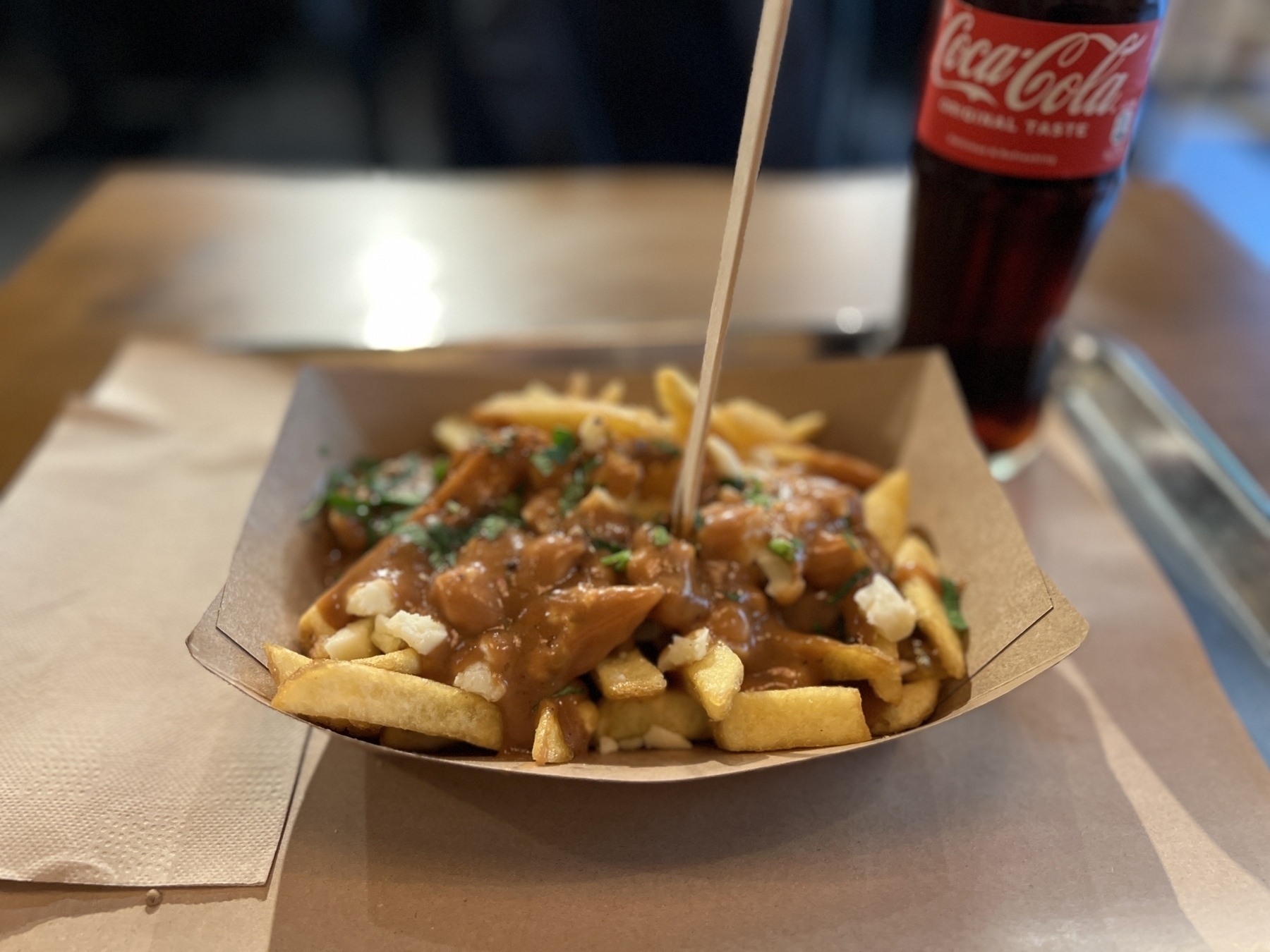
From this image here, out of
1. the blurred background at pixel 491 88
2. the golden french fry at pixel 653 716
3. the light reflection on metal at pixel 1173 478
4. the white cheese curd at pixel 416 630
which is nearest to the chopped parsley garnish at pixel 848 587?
the golden french fry at pixel 653 716

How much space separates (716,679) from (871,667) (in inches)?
10.2

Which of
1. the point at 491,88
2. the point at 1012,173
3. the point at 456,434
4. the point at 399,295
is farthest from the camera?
the point at 491,88

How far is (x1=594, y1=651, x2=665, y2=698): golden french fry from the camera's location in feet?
4.13

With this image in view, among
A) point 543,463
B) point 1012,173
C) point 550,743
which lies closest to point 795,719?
point 550,743

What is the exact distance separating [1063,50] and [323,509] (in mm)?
1612

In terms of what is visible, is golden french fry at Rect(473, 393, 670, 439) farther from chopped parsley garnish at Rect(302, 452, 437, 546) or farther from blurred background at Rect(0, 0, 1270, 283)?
blurred background at Rect(0, 0, 1270, 283)

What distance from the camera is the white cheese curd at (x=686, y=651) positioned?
1.30m

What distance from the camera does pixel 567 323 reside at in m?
2.65

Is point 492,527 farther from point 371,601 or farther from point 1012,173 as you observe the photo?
point 1012,173

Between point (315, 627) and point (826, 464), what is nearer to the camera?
point (315, 627)

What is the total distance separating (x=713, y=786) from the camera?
1.36 meters

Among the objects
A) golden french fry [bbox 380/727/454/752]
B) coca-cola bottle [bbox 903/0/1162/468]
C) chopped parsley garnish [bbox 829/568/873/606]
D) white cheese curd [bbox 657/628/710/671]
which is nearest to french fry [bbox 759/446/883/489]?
chopped parsley garnish [bbox 829/568/873/606]

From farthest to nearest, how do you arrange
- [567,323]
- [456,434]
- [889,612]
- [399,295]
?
[399,295] < [567,323] < [456,434] < [889,612]

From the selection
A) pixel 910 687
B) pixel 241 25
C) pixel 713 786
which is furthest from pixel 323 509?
pixel 241 25
